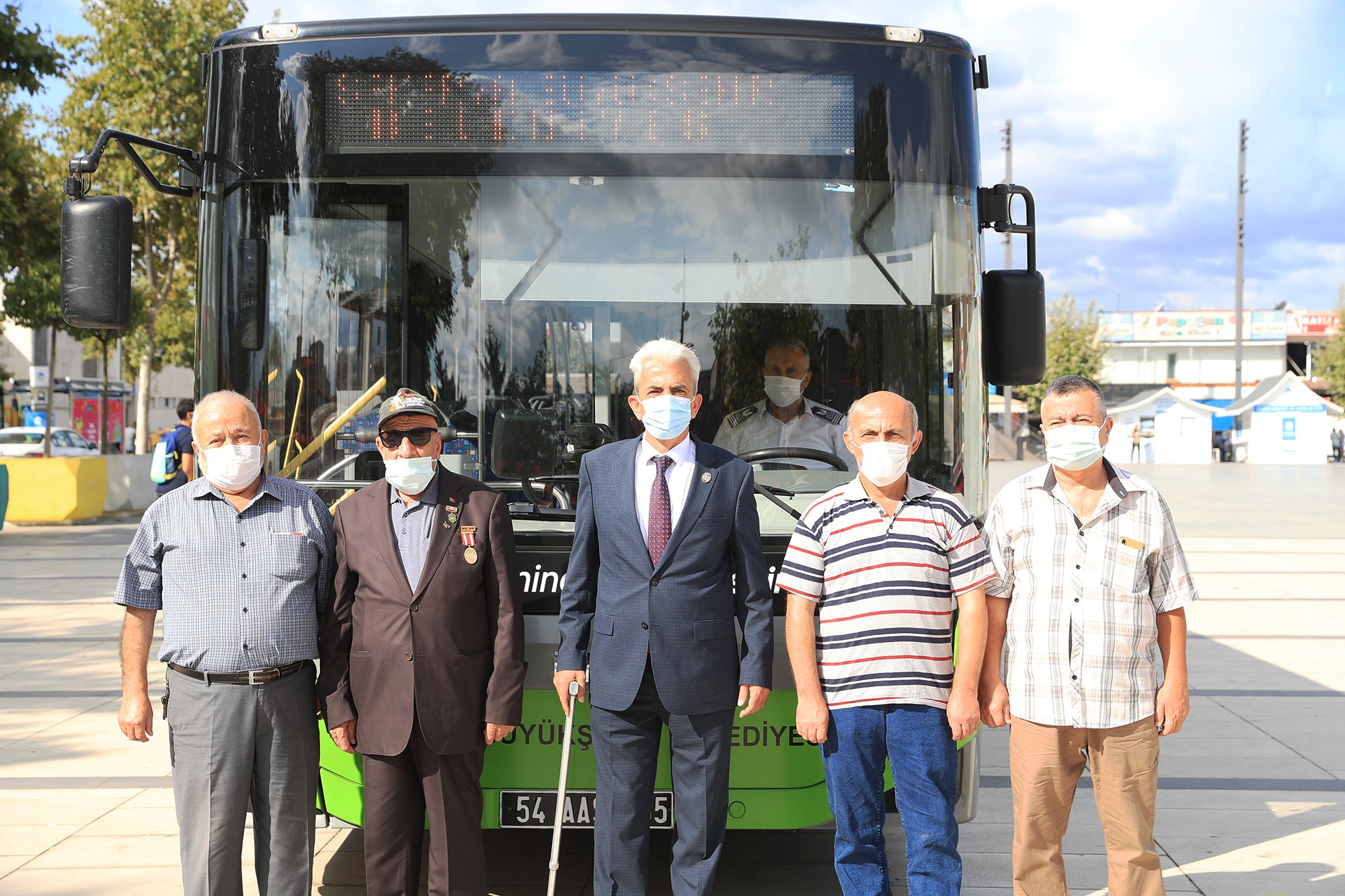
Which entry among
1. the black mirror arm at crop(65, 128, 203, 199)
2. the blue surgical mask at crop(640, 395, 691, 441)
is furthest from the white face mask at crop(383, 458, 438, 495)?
the black mirror arm at crop(65, 128, 203, 199)

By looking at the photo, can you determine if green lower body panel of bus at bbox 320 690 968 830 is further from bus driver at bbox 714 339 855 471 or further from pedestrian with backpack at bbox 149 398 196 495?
pedestrian with backpack at bbox 149 398 196 495

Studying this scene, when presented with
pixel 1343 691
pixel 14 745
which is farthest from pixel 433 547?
pixel 1343 691

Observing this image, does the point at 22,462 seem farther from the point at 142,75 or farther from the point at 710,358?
the point at 710,358

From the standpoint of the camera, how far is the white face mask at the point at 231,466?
356cm

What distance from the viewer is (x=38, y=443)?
107 feet

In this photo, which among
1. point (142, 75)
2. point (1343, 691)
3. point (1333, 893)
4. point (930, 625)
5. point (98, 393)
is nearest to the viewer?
point (930, 625)

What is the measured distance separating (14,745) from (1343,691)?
8060 millimetres

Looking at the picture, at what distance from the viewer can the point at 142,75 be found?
1956 cm

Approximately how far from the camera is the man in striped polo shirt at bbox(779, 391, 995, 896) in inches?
134

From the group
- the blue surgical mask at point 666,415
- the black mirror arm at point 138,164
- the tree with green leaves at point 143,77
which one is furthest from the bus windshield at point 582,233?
the tree with green leaves at point 143,77

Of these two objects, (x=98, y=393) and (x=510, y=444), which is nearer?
(x=510, y=444)

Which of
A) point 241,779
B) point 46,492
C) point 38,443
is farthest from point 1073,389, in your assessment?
point 38,443

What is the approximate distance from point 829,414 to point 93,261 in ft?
8.18

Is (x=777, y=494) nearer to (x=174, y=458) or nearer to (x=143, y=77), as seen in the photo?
(x=174, y=458)
